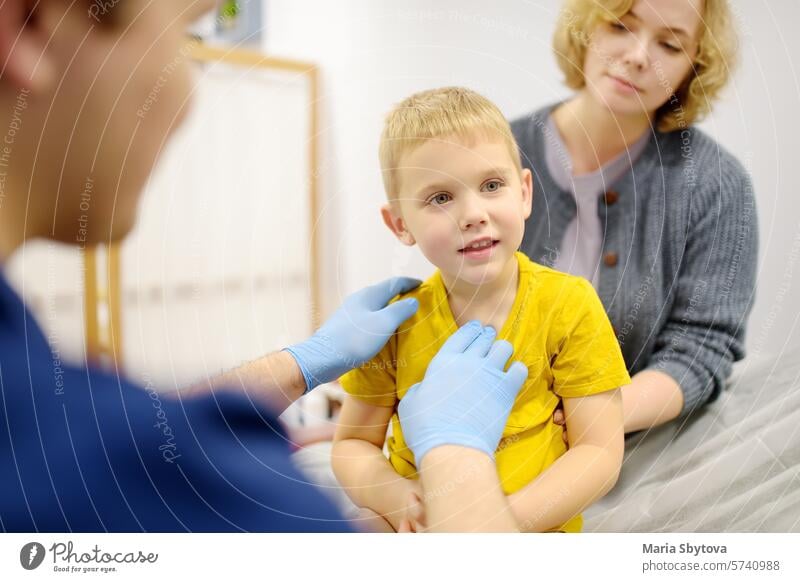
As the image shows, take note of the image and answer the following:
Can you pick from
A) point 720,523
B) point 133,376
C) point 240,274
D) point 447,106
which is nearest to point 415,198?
point 447,106

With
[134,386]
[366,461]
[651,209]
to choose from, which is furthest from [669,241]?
[134,386]

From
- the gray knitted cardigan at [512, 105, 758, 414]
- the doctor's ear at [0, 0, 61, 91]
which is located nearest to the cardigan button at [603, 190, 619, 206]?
the gray knitted cardigan at [512, 105, 758, 414]

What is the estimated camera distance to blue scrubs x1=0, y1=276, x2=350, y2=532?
66 cm

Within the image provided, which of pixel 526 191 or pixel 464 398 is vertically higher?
pixel 526 191

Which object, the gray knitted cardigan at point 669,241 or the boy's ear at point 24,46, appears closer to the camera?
the boy's ear at point 24,46

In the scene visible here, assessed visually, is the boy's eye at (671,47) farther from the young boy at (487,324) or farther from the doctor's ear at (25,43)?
the doctor's ear at (25,43)

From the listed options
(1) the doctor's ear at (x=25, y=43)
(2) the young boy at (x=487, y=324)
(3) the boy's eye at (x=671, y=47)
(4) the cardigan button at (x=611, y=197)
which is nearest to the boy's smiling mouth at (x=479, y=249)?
(2) the young boy at (x=487, y=324)

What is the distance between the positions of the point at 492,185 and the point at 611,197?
0.16 meters

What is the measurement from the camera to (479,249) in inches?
25.8

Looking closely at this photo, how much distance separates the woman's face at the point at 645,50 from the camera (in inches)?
27.0

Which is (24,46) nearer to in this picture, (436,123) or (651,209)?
(436,123)

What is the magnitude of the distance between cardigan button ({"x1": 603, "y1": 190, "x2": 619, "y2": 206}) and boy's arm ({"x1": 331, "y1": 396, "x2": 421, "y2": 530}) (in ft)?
1.01

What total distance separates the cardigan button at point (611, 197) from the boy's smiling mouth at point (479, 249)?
0.50 ft

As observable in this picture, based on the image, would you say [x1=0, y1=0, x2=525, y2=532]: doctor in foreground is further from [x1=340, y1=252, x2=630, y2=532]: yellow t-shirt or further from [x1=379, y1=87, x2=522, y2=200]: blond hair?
[x1=379, y1=87, x2=522, y2=200]: blond hair
